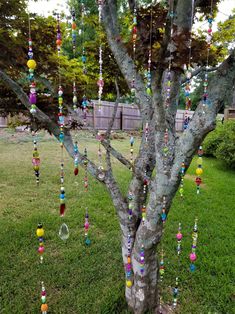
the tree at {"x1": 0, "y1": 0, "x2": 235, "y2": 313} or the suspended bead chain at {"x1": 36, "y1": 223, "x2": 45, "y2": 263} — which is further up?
the tree at {"x1": 0, "y1": 0, "x2": 235, "y2": 313}

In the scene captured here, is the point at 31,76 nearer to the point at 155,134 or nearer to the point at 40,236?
the point at 155,134

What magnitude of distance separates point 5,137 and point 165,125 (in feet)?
36.9

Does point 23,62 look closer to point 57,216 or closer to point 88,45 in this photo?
point 88,45

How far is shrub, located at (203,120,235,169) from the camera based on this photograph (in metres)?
7.26

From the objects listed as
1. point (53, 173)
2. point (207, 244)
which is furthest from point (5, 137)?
point (207, 244)

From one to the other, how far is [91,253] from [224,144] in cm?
604

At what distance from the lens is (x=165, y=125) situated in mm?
1640

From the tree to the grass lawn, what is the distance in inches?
18.9

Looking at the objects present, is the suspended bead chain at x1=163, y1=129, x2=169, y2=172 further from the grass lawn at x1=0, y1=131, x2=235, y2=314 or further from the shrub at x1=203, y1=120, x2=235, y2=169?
the shrub at x1=203, y1=120, x2=235, y2=169

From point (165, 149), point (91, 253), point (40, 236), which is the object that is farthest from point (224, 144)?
point (40, 236)

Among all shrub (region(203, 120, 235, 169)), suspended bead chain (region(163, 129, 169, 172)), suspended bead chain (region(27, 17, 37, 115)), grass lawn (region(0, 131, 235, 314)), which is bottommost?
grass lawn (region(0, 131, 235, 314))

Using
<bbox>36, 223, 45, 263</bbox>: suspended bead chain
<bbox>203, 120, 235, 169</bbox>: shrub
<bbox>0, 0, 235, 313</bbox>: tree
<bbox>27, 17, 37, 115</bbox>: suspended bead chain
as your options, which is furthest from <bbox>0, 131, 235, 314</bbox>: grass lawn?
<bbox>203, 120, 235, 169</bbox>: shrub

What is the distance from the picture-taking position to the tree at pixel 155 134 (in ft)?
4.83

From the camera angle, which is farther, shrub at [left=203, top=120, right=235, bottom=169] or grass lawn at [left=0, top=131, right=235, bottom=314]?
shrub at [left=203, top=120, right=235, bottom=169]
